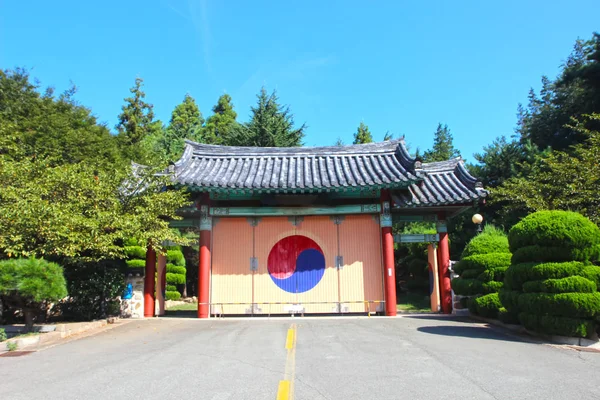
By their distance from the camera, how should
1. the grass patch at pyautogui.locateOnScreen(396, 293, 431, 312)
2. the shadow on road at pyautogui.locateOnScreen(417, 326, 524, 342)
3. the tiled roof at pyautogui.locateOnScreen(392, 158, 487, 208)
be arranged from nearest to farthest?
the shadow on road at pyautogui.locateOnScreen(417, 326, 524, 342) → the tiled roof at pyautogui.locateOnScreen(392, 158, 487, 208) → the grass patch at pyautogui.locateOnScreen(396, 293, 431, 312)

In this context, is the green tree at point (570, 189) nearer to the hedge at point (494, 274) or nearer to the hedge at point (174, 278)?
the hedge at point (494, 274)

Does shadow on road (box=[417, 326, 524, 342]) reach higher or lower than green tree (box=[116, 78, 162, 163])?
lower

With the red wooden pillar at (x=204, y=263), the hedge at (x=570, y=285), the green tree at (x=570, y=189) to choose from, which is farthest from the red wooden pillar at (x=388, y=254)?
the hedge at (x=570, y=285)

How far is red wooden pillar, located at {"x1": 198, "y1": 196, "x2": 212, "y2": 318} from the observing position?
1396 centimetres

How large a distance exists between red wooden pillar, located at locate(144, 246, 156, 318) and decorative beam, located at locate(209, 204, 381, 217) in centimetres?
258

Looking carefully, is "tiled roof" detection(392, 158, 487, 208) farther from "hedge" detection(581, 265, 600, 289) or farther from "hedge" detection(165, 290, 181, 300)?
"hedge" detection(165, 290, 181, 300)

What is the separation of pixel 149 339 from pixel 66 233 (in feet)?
10.00

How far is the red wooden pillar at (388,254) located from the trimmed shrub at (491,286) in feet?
9.21

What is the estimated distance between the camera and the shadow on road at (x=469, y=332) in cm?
905

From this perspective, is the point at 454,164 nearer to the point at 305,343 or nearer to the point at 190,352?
Answer: the point at 305,343

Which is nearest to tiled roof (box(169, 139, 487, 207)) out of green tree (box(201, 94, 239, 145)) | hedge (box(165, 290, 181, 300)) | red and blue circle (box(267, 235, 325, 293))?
red and blue circle (box(267, 235, 325, 293))

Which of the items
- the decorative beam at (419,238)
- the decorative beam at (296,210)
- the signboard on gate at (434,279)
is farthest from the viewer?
the signboard on gate at (434,279)

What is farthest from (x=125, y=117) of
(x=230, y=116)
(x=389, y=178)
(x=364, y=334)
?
(x=364, y=334)

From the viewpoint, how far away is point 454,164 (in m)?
16.9
